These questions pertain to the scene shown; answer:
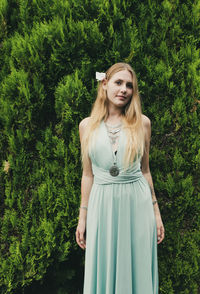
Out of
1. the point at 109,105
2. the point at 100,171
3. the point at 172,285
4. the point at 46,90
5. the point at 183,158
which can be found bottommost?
the point at 172,285

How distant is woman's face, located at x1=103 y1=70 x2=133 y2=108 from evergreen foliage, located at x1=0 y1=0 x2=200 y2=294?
25.8 inches

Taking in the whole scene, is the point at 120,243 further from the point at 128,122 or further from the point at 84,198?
the point at 128,122

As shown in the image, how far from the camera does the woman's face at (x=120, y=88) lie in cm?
255

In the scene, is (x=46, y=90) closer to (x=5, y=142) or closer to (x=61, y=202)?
(x=5, y=142)

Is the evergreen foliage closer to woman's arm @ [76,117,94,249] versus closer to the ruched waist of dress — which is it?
woman's arm @ [76,117,94,249]

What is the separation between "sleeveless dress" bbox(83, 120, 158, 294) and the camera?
2.36 metres

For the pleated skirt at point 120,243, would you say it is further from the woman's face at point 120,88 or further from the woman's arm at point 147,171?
the woman's face at point 120,88

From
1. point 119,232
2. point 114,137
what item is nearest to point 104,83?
point 114,137

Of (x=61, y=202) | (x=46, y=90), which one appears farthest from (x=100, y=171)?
(x=46, y=90)

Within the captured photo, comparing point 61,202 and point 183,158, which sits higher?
point 183,158

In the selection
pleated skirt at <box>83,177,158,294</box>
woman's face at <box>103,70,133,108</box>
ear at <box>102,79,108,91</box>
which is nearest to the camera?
pleated skirt at <box>83,177,158,294</box>

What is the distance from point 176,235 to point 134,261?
1.08 metres

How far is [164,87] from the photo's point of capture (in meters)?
3.29

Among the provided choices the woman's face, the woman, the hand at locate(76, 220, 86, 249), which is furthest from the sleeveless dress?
the woman's face
